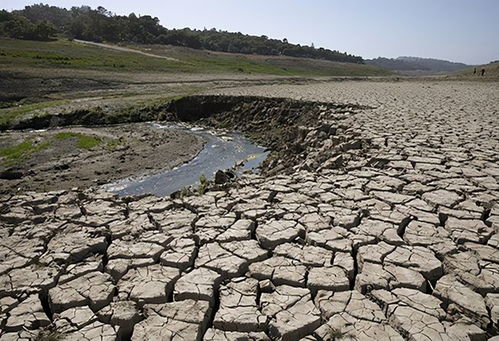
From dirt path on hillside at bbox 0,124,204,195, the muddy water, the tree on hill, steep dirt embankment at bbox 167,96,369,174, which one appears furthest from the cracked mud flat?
the tree on hill

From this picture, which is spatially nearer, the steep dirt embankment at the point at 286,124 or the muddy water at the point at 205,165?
the steep dirt embankment at the point at 286,124

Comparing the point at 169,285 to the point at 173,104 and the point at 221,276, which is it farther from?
the point at 173,104

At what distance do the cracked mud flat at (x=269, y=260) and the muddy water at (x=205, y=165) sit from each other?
3.53 m

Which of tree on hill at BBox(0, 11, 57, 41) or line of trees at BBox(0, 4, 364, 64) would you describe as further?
line of trees at BBox(0, 4, 364, 64)

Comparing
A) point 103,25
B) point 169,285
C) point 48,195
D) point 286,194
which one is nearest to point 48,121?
Answer: point 48,195

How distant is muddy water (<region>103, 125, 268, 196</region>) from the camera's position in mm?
8727

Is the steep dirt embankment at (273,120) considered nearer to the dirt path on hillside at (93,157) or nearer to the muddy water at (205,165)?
the muddy water at (205,165)

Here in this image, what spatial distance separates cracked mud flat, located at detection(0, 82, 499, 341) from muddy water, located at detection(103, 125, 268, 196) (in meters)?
3.53

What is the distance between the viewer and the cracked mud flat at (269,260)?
8.73 ft

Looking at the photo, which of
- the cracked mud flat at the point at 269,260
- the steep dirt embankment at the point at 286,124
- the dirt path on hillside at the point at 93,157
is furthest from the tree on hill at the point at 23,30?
the cracked mud flat at the point at 269,260

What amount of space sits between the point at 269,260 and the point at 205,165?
7513mm

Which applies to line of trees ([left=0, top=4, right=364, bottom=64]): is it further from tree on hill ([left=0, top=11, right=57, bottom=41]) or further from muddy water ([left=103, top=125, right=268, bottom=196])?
muddy water ([left=103, top=125, right=268, bottom=196])

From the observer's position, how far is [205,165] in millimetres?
10727

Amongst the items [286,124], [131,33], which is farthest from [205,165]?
[131,33]
